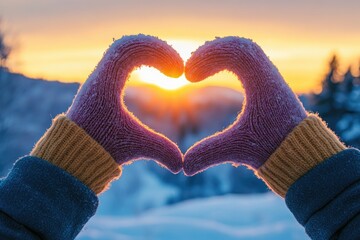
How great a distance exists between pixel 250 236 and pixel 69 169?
4595 millimetres

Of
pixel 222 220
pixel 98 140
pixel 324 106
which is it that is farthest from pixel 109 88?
pixel 324 106

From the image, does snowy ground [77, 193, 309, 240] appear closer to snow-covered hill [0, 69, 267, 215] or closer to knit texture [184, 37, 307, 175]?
knit texture [184, 37, 307, 175]

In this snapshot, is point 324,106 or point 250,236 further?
point 324,106

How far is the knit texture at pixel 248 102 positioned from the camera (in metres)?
1.36

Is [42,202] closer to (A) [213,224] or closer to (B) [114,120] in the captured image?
(B) [114,120]

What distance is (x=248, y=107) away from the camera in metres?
1.41

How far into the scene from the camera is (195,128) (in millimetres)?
14117

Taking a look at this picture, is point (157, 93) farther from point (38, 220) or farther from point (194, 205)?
point (38, 220)

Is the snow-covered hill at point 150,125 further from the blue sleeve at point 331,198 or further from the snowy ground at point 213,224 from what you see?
the blue sleeve at point 331,198

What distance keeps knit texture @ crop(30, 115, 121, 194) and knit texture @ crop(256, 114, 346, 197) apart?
38 centimetres

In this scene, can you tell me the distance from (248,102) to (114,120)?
0.33 meters

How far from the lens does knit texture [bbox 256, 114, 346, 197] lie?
125cm

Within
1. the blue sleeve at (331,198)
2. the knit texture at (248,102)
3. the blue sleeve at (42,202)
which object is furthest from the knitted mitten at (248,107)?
the blue sleeve at (42,202)

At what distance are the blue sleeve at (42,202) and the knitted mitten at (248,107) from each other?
308 millimetres
